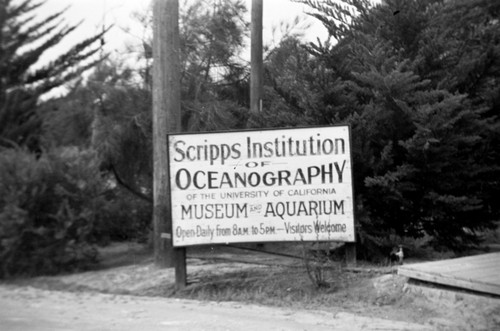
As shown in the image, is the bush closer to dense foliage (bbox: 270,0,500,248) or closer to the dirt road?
the dirt road

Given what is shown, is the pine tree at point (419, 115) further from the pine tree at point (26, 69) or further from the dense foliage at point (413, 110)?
the pine tree at point (26, 69)

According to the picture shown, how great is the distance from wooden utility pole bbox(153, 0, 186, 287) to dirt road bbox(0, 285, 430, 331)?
168 centimetres

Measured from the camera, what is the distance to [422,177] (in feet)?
38.0

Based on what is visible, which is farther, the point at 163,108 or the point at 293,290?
the point at 163,108

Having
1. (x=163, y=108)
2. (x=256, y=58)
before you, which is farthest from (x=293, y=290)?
(x=256, y=58)

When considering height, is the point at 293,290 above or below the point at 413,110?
below

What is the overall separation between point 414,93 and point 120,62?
25.9 feet

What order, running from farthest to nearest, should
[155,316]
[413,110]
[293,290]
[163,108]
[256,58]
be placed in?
[256,58] < [163,108] < [413,110] < [293,290] < [155,316]

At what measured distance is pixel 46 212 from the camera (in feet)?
39.9

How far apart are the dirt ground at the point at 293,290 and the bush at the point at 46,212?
0.46 m

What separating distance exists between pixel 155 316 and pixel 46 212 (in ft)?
15.2

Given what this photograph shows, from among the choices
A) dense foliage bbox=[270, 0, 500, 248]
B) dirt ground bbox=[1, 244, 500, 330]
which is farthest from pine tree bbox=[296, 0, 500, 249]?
dirt ground bbox=[1, 244, 500, 330]

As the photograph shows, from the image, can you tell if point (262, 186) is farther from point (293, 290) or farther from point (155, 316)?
point (155, 316)

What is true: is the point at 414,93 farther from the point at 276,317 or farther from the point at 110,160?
the point at 110,160
